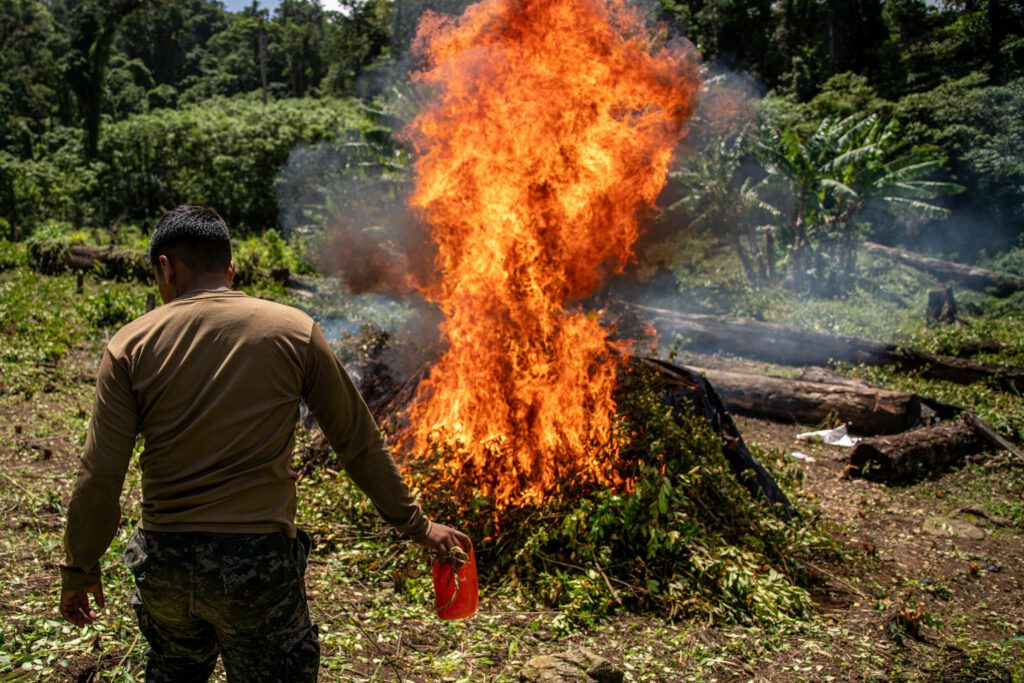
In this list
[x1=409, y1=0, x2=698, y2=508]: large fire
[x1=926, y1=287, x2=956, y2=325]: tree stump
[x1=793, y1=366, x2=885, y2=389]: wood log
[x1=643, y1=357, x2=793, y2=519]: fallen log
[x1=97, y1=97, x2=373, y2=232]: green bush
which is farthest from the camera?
[x1=97, y1=97, x2=373, y2=232]: green bush

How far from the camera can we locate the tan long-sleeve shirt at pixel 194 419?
232cm

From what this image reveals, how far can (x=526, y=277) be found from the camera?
6.72 m

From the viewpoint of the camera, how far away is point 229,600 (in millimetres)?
2346

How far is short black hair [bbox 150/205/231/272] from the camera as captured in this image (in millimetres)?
2494

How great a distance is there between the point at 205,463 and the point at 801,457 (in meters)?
8.85

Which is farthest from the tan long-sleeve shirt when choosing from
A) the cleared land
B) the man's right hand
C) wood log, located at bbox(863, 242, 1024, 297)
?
wood log, located at bbox(863, 242, 1024, 297)

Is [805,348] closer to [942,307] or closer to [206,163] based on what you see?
[942,307]

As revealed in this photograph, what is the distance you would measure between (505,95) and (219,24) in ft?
252

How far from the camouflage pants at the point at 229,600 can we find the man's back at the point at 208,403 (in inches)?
2.7

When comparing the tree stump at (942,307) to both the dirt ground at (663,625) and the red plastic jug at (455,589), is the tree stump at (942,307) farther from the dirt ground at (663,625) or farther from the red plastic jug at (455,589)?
the red plastic jug at (455,589)

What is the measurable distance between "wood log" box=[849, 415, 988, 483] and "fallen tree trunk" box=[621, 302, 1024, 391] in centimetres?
353

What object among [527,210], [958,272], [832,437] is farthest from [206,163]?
[958,272]

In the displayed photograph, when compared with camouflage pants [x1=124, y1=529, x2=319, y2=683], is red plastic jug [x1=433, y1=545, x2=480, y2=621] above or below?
below

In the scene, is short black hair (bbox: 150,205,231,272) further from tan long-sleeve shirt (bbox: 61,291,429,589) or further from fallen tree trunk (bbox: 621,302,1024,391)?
fallen tree trunk (bbox: 621,302,1024,391)
